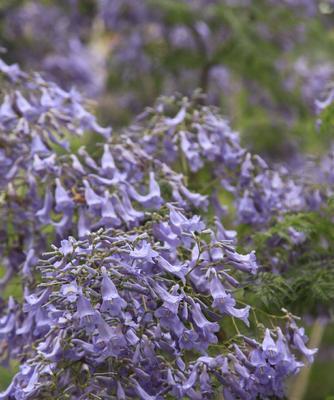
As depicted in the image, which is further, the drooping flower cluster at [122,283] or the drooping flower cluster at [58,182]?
the drooping flower cluster at [58,182]

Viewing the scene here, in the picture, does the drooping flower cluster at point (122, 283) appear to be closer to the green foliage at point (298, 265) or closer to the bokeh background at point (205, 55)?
the green foliage at point (298, 265)

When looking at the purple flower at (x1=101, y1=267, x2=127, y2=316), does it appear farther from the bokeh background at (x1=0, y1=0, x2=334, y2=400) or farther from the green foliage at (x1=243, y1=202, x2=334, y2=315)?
the bokeh background at (x1=0, y1=0, x2=334, y2=400)

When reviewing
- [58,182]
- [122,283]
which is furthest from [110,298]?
[58,182]

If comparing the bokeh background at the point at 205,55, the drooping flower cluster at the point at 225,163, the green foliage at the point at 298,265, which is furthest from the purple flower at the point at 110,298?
the bokeh background at the point at 205,55

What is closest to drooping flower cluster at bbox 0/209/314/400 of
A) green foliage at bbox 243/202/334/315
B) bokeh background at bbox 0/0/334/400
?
green foliage at bbox 243/202/334/315

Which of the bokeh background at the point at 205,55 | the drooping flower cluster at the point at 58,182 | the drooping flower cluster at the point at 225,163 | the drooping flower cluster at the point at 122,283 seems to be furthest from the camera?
the bokeh background at the point at 205,55
